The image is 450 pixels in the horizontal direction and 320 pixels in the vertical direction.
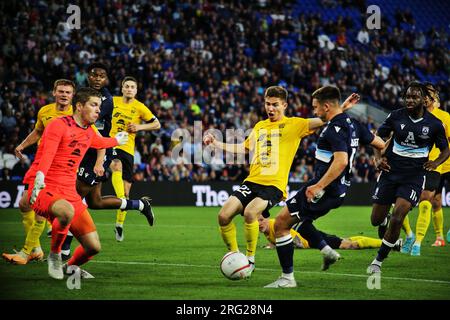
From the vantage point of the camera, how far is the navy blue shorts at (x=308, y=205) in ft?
29.4

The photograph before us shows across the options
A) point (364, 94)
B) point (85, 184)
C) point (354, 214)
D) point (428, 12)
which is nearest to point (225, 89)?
point (364, 94)

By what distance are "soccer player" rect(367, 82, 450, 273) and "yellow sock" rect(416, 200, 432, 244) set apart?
2263mm

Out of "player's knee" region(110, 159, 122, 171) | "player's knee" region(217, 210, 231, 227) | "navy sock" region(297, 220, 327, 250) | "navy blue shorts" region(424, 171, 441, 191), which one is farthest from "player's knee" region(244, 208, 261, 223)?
"player's knee" region(110, 159, 122, 171)

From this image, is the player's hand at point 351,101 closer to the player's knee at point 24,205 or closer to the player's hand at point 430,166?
the player's hand at point 430,166

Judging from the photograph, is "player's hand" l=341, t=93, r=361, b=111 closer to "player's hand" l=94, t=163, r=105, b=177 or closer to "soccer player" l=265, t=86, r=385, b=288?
"soccer player" l=265, t=86, r=385, b=288

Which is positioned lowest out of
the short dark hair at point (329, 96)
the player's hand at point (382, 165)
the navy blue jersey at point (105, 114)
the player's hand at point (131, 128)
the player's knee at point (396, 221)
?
the player's knee at point (396, 221)

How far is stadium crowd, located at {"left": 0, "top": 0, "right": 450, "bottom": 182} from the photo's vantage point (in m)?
25.6

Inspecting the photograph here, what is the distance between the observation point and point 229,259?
9.12 meters

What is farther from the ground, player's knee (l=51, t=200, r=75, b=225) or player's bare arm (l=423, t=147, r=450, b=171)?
player's bare arm (l=423, t=147, r=450, b=171)

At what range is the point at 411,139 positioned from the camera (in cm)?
1080

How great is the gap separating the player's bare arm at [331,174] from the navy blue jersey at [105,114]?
496cm

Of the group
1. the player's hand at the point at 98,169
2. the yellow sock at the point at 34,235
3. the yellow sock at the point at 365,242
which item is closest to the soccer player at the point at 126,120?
the player's hand at the point at 98,169
